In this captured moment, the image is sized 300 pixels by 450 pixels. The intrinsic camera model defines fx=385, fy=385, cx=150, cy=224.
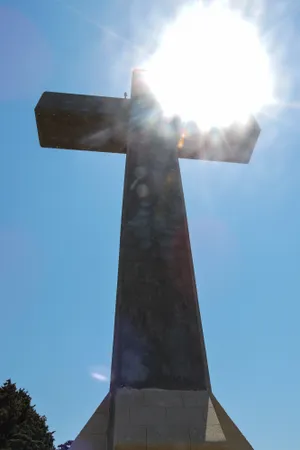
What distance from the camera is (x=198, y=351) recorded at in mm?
3783

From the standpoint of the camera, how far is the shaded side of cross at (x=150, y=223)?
3.65m

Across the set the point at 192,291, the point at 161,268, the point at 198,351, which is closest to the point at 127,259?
the point at 161,268

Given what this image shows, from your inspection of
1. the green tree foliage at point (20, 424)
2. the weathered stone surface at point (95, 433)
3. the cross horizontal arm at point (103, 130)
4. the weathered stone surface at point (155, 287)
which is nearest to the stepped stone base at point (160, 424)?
the weathered stone surface at point (95, 433)

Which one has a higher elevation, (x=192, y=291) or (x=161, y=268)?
(x=161, y=268)

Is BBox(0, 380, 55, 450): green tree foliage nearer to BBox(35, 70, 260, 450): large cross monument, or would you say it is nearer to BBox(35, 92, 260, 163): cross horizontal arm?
BBox(35, 92, 260, 163): cross horizontal arm

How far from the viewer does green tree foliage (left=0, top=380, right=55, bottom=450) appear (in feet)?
66.5

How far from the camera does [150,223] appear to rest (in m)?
4.73

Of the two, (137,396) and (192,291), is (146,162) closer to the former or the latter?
(192,291)

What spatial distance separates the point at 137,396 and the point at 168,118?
4.32m

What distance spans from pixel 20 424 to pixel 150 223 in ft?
72.4

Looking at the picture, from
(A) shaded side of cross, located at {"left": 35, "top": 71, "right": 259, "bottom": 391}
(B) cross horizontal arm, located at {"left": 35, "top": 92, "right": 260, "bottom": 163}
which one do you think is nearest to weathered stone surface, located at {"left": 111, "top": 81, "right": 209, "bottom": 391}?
(A) shaded side of cross, located at {"left": 35, "top": 71, "right": 259, "bottom": 391}

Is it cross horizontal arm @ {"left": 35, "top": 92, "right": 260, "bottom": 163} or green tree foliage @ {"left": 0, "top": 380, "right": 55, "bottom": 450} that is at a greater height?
cross horizontal arm @ {"left": 35, "top": 92, "right": 260, "bottom": 163}

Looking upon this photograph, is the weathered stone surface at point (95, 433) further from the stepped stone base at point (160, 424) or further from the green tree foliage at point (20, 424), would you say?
the green tree foliage at point (20, 424)

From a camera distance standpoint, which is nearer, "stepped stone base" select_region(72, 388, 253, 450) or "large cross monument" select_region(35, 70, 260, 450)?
"stepped stone base" select_region(72, 388, 253, 450)
